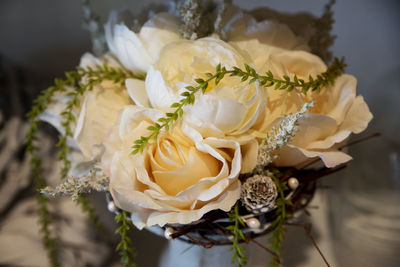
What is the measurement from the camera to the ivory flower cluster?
307 millimetres

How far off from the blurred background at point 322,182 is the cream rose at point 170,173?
0.16 meters

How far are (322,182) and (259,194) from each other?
0.45 metres

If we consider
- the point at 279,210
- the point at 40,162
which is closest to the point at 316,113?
the point at 279,210

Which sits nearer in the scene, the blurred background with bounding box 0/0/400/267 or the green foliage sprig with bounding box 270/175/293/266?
the green foliage sprig with bounding box 270/175/293/266

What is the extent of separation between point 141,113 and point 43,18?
556mm

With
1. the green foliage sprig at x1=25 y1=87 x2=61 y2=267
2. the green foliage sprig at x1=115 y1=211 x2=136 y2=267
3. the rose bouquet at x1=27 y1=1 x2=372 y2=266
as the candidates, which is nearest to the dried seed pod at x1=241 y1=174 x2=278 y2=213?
the rose bouquet at x1=27 y1=1 x2=372 y2=266

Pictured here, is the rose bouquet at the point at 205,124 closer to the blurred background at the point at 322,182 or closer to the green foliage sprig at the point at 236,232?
the green foliage sprig at the point at 236,232

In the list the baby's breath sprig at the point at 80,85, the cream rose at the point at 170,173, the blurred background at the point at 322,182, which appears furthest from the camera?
the blurred background at the point at 322,182

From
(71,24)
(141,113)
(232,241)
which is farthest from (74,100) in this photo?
(71,24)

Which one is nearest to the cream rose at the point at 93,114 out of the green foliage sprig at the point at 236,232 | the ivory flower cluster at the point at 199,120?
the ivory flower cluster at the point at 199,120

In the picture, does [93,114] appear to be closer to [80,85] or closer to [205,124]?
[80,85]

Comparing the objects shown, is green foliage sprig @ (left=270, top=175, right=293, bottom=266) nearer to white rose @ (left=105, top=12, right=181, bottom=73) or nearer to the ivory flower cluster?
the ivory flower cluster

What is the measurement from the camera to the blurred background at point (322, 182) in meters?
0.56

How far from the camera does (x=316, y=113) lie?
14.1 inches
